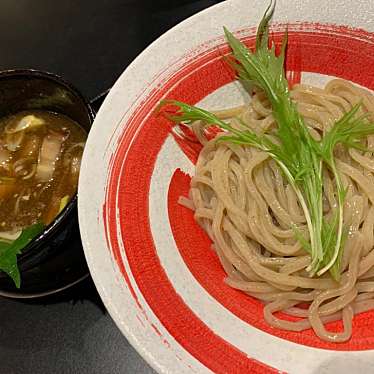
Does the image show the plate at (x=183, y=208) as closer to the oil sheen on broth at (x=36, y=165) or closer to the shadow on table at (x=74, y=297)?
the oil sheen on broth at (x=36, y=165)

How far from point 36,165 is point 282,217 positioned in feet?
3.16

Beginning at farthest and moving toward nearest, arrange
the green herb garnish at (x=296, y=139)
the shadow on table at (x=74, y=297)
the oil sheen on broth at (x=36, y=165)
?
1. the shadow on table at (x=74, y=297)
2. the oil sheen on broth at (x=36, y=165)
3. the green herb garnish at (x=296, y=139)

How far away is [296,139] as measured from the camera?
1.75m

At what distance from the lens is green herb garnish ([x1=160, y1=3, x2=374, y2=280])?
1.66 meters

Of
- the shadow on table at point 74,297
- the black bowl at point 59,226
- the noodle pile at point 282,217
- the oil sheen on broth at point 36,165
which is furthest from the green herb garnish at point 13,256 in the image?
the noodle pile at point 282,217

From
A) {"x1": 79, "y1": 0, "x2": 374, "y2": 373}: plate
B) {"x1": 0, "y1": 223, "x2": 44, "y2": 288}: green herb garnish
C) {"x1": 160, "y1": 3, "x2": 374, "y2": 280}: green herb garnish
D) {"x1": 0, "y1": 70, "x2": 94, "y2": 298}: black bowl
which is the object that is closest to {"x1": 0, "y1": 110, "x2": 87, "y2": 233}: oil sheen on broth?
{"x1": 0, "y1": 70, "x2": 94, "y2": 298}: black bowl

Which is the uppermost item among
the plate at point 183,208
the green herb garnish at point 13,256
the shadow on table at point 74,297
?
the plate at point 183,208

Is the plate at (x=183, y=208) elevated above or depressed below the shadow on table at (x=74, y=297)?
above

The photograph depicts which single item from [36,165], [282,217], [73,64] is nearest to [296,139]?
[282,217]

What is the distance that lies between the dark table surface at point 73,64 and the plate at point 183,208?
1.67ft

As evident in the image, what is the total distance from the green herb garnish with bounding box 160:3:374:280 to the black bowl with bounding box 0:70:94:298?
43 centimetres

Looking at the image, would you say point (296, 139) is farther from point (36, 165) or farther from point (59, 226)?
point (36, 165)

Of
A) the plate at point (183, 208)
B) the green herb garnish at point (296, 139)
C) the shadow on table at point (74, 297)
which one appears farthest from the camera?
the shadow on table at point (74, 297)

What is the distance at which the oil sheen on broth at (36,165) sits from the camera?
1.89 m
